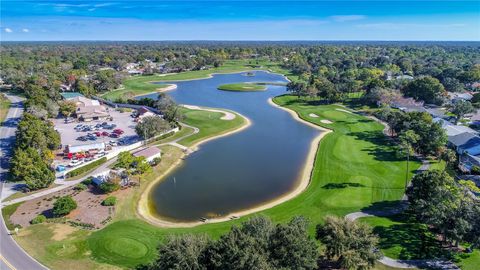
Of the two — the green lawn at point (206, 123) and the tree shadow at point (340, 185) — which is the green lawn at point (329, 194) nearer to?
the tree shadow at point (340, 185)

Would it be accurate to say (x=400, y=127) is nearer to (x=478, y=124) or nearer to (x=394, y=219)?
(x=478, y=124)

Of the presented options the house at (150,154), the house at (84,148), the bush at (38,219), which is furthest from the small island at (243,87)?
the bush at (38,219)

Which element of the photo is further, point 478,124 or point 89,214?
point 478,124

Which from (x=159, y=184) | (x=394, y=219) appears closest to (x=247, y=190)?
(x=159, y=184)

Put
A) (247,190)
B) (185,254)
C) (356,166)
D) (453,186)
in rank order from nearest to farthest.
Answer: (185,254)
(453,186)
(247,190)
(356,166)

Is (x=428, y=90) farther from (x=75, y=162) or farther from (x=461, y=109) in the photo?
(x=75, y=162)

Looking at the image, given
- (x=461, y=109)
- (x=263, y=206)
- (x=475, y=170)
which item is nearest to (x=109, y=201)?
(x=263, y=206)
